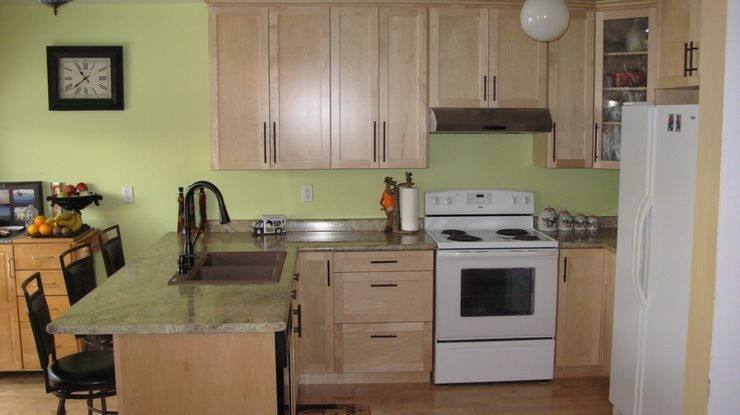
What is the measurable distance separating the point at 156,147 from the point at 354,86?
138 centimetres

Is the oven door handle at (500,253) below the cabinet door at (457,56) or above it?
below

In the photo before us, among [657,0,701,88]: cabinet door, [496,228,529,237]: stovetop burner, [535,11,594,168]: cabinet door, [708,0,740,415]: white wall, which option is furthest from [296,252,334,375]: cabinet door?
[708,0,740,415]: white wall

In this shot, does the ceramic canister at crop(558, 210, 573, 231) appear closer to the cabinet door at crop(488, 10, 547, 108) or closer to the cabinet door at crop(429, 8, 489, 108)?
the cabinet door at crop(488, 10, 547, 108)

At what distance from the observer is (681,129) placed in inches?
116

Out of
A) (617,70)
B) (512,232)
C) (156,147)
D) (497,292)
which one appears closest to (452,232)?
(512,232)

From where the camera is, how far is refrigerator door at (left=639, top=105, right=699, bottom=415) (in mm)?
2910

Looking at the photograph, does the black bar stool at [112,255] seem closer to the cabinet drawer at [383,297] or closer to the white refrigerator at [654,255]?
the cabinet drawer at [383,297]

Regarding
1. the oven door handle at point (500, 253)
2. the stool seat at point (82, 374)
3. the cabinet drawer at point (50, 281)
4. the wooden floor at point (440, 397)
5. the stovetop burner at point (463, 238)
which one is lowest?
the wooden floor at point (440, 397)

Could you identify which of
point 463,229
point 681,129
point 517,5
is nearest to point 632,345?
point 681,129

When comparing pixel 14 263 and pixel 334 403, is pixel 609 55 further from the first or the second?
pixel 14 263

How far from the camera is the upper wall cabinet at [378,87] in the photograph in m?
4.07

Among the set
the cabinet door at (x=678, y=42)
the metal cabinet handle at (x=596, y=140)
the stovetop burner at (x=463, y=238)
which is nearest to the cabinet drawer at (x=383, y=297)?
the stovetop burner at (x=463, y=238)

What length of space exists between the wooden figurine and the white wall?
8.22 feet

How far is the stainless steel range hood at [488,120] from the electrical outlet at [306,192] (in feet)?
3.00
